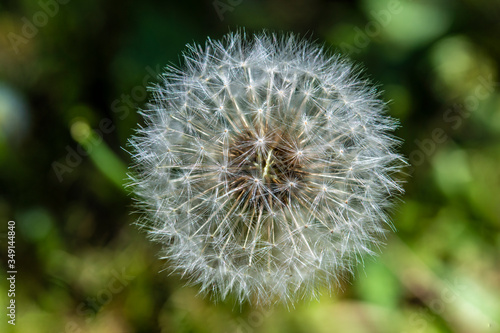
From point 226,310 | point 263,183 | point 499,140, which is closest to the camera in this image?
point 263,183

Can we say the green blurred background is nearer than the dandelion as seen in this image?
No

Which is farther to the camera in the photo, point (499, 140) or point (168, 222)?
point (499, 140)

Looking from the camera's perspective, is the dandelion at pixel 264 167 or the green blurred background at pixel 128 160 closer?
the dandelion at pixel 264 167

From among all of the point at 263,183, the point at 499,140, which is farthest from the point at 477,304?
the point at 263,183

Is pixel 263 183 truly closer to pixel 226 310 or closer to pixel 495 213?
pixel 226 310
